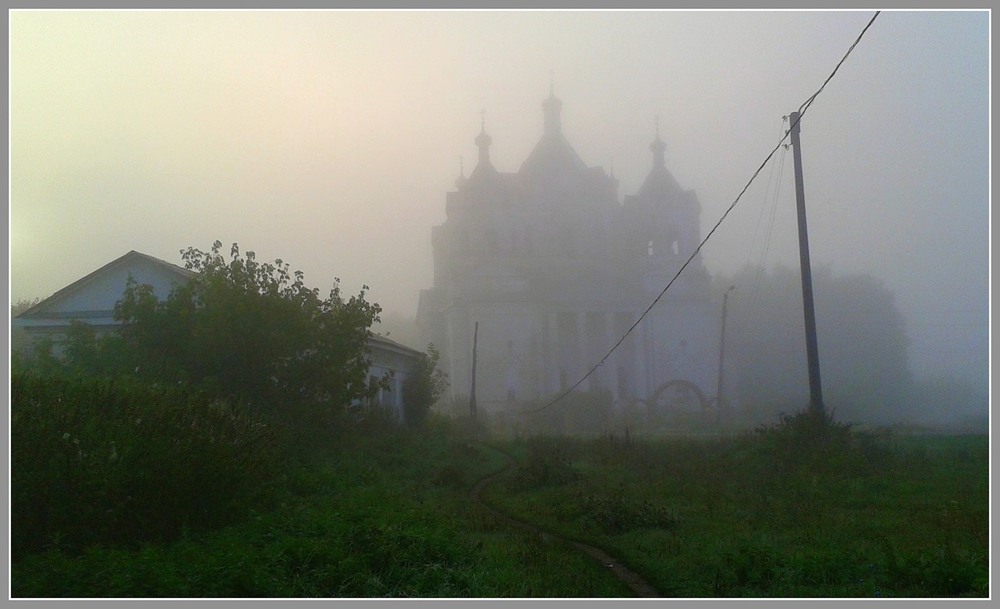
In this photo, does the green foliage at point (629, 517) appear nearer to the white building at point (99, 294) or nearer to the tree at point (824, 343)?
the white building at point (99, 294)

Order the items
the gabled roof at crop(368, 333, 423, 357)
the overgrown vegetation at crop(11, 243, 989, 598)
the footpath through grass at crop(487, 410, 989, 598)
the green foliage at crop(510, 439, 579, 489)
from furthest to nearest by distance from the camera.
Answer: the gabled roof at crop(368, 333, 423, 357)
the green foliage at crop(510, 439, 579, 489)
the footpath through grass at crop(487, 410, 989, 598)
the overgrown vegetation at crop(11, 243, 989, 598)

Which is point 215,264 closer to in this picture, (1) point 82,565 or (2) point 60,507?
(2) point 60,507

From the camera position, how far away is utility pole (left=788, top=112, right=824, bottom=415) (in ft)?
52.4

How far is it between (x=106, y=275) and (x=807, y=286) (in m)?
15.8

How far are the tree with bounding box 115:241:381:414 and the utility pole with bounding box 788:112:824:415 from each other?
28.6ft

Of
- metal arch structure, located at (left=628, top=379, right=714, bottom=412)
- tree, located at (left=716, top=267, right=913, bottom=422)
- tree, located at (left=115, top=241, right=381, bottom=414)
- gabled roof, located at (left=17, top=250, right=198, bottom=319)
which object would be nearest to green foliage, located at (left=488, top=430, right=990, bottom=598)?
tree, located at (left=115, top=241, right=381, bottom=414)

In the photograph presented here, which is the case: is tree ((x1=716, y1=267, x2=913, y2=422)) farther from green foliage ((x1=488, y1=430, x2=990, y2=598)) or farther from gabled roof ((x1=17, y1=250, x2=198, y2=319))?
gabled roof ((x1=17, y1=250, x2=198, y2=319))

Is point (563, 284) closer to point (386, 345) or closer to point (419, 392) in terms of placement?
point (419, 392)

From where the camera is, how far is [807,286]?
16.2 metres

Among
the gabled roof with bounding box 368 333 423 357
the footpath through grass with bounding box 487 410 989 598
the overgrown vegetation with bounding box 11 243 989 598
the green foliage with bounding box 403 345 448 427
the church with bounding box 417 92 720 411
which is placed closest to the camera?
the overgrown vegetation with bounding box 11 243 989 598

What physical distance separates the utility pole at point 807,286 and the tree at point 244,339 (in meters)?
8.72

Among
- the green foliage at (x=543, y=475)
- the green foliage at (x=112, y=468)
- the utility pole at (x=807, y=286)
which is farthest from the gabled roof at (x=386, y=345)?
the green foliage at (x=112, y=468)

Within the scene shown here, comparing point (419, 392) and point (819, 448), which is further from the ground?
point (419, 392)

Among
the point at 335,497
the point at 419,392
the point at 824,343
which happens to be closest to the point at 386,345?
the point at 419,392
